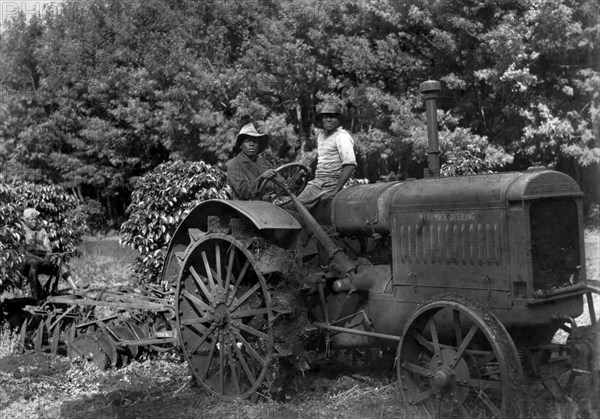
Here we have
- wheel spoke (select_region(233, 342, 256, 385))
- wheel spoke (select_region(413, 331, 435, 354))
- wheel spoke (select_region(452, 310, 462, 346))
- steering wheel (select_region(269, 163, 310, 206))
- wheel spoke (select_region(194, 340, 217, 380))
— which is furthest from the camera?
steering wheel (select_region(269, 163, 310, 206))

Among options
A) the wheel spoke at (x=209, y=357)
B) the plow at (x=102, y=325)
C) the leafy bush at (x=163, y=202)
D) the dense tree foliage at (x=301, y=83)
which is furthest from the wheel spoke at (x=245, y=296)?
the dense tree foliage at (x=301, y=83)

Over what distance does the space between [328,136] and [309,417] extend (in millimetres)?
2431

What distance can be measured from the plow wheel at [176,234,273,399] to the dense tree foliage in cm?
434

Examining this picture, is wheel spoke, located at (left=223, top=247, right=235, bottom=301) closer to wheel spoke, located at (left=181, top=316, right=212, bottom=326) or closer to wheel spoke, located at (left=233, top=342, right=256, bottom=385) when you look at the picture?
wheel spoke, located at (left=181, top=316, right=212, bottom=326)

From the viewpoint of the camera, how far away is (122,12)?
26453 millimetres

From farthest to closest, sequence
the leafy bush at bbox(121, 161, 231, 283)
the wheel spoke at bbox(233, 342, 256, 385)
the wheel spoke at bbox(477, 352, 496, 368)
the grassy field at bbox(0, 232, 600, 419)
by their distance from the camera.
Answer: the leafy bush at bbox(121, 161, 231, 283)
the wheel spoke at bbox(233, 342, 256, 385)
the grassy field at bbox(0, 232, 600, 419)
the wheel spoke at bbox(477, 352, 496, 368)

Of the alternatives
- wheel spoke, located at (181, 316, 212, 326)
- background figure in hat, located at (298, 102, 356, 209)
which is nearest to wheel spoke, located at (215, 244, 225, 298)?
wheel spoke, located at (181, 316, 212, 326)

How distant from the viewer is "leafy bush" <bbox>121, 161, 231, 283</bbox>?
33.0 feet

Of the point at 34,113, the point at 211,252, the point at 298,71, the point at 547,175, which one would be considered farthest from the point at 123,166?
the point at 547,175

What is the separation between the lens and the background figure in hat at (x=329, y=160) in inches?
246

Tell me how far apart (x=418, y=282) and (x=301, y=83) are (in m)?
14.9

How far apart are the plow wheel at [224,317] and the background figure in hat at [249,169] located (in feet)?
1.71

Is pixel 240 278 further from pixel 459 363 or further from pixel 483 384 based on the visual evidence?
pixel 483 384

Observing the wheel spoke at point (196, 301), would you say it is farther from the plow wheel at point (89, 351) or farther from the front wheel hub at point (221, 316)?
the plow wheel at point (89, 351)
